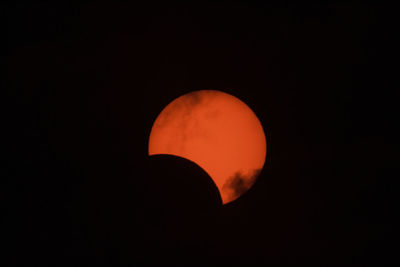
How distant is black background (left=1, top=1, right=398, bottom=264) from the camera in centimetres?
235

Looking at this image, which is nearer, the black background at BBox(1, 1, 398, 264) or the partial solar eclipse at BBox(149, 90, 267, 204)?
the partial solar eclipse at BBox(149, 90, 267, 204)

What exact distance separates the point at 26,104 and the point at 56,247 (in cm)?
130

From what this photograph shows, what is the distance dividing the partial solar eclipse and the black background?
0.87ft

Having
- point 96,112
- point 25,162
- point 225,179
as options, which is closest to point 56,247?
point 25,162

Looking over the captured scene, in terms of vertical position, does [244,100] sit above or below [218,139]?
above

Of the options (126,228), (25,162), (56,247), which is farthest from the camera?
(25,162)

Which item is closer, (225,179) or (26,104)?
(225,179)

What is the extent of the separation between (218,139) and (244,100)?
57 centimetres

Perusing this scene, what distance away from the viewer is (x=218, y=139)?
2.02 meters

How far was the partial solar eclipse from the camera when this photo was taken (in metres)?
2.02

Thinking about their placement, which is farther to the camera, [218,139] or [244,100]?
[244,100]

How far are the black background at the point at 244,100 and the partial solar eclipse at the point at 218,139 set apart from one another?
0.27m

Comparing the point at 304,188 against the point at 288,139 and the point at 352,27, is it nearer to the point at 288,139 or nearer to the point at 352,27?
the point at 288,139

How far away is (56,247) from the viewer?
215cm
